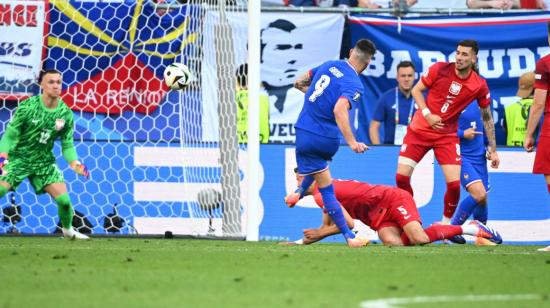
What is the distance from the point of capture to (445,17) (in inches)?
590

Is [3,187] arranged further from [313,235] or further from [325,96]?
[325,96]

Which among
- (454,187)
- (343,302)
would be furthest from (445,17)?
(343,302)

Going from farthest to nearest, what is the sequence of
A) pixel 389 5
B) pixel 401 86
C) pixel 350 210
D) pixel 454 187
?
pixel 389 5, pixel 401 86, pixel 454 187, pixel 350 210

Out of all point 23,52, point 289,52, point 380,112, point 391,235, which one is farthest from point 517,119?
point 23,52

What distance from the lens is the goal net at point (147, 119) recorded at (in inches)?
511

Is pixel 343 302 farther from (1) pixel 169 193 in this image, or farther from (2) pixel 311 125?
(1) pixel 169 193

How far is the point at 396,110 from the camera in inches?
573

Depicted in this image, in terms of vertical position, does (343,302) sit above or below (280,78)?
below

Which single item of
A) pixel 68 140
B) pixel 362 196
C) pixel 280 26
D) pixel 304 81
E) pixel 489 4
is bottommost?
pixel 362 196

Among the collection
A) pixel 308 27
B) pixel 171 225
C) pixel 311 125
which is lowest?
pixel 171 225

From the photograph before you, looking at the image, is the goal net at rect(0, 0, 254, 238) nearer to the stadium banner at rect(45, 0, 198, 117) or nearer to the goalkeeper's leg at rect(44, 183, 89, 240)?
the stadium banner at rect(45, 0, 198, 117)

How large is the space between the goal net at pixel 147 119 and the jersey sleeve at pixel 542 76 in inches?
154

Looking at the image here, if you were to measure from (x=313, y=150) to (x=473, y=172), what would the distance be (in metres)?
2.62

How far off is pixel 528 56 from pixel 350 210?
485cm
